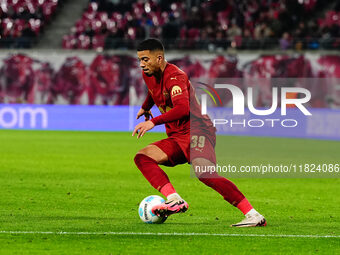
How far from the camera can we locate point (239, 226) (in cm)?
796

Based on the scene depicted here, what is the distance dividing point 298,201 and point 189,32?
20.3 meters

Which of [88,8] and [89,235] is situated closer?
[89,235]

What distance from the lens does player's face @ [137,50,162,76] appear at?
7.78 meters

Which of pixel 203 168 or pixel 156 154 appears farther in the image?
pixel 156 154

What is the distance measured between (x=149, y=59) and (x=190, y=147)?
0.99 meters

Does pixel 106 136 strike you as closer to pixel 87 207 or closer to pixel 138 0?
pixel 138 0

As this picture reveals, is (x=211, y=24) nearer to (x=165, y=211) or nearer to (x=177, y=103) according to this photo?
(x=177, y=103)

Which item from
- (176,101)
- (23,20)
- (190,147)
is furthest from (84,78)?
(176,101)

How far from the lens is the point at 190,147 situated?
7875mm

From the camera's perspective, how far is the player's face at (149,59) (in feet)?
25.5

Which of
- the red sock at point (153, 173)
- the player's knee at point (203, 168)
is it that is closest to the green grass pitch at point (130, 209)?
the red sock at point (153, 173)

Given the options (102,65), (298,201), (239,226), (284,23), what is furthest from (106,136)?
(239,226)

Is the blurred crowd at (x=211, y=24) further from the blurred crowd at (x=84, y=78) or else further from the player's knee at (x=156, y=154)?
the player's knee at (x=156, y=154)

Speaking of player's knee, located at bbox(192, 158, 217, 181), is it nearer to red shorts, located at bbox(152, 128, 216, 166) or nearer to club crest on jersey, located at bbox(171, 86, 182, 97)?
red shorts, located at bbox(152, 128, 216, 166)
